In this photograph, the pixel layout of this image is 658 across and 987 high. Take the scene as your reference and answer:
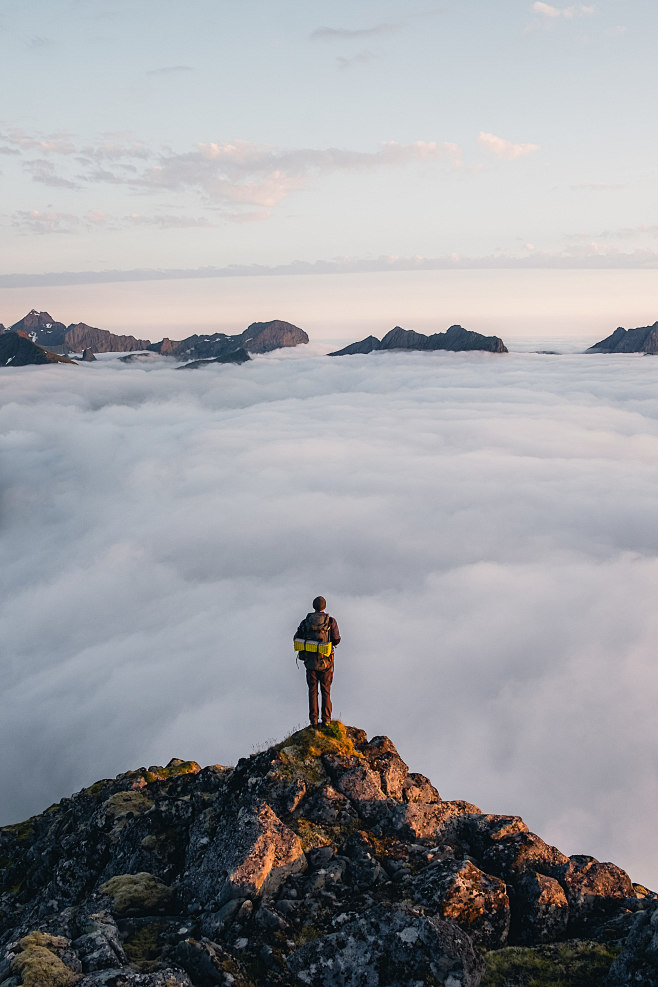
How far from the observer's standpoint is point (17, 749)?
5925 inches

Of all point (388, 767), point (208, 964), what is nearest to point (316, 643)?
point (388, 767)

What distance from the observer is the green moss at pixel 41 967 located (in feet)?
26.4

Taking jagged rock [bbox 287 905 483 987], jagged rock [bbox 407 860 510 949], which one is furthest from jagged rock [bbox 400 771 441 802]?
jagged rock [bbox 287 905 483 987]

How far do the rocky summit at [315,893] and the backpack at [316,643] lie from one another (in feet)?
6.40

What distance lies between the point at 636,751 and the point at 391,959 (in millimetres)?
124444

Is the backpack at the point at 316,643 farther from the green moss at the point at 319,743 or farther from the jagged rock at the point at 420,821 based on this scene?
the jagged rock at the point at 420,821

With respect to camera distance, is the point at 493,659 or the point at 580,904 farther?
the point at 493,659

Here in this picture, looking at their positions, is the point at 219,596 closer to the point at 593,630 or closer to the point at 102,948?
the point at 593,630

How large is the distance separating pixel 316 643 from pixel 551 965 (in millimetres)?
9570

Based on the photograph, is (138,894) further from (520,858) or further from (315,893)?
(520,858)

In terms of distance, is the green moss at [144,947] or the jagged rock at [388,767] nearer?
the green moss at [144,947]

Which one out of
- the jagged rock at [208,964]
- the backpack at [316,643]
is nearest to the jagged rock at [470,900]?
the jagged rock at [208,964]

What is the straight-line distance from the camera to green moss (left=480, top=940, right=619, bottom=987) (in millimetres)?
9406

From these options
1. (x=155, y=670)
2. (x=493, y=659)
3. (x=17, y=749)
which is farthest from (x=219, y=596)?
(x=493, y=659)
